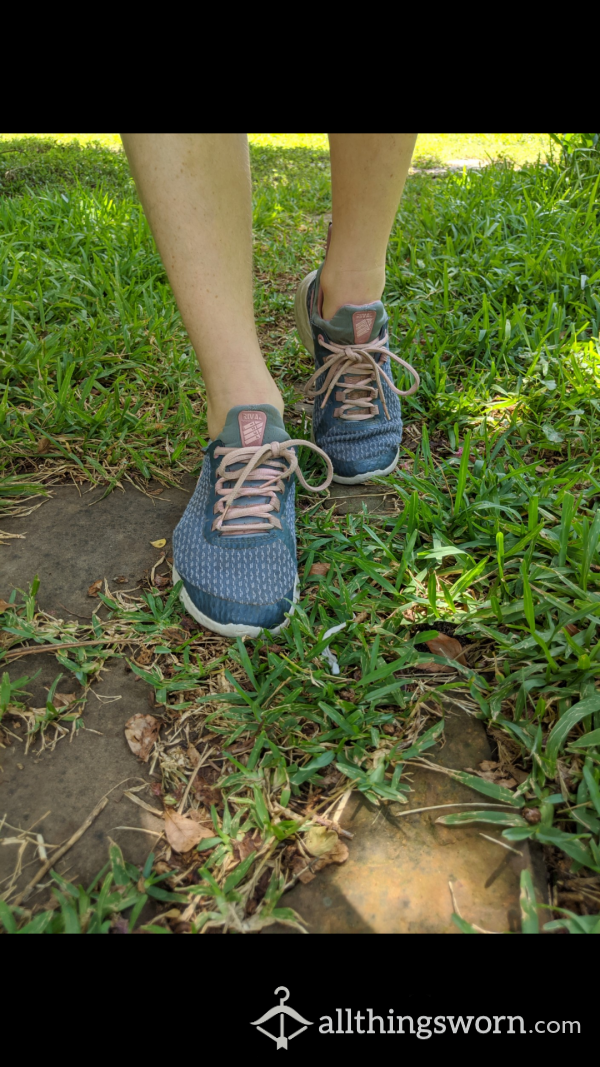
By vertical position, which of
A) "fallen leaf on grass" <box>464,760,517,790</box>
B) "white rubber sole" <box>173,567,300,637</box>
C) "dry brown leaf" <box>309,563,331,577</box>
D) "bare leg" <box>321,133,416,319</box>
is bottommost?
"fallen leaf on grass" <box>464,760,517,790</box>

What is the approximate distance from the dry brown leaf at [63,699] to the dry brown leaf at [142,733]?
0.42 ft

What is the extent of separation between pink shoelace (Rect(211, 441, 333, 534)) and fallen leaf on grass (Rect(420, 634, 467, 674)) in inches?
16.1

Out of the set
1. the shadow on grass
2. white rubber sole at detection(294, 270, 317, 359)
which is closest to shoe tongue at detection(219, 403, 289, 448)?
white rubber sole at detection(294, 270, 317, 359)

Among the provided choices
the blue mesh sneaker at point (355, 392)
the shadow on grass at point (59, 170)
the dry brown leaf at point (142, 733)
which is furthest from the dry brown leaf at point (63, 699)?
the shadow on grass at point (59, 170)

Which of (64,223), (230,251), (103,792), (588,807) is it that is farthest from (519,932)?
(64,223)

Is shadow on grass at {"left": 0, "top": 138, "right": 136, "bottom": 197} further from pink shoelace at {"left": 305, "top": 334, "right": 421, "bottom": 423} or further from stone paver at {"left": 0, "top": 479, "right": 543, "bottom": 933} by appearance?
stone paver at {"left": 0, "top": 479, "right": 543, "bottom": 933}

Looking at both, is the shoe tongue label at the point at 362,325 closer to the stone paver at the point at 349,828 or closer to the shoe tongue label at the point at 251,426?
the shoe tongue label at the point at 251,426

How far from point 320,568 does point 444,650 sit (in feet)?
1.16

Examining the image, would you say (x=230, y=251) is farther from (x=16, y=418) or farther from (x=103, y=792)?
(x=103, y=792)

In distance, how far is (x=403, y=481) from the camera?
1.64 metres

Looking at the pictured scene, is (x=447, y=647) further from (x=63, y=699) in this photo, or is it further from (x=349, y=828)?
(x=63, y=699)

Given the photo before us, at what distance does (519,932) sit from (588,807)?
215 mm

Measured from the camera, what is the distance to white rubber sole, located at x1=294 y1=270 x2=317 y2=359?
185cm
